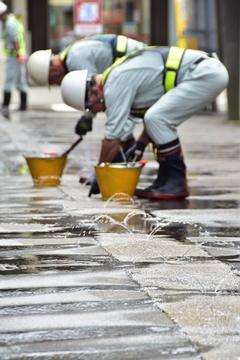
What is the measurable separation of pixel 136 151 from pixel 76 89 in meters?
0.91

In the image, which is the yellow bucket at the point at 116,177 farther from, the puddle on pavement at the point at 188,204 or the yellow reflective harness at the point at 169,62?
the yellow reflective harness at the point at 169,62

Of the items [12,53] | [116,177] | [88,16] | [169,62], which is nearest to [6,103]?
[12,53]

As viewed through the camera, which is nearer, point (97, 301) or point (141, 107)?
point (97, 301)

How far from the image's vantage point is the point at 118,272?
16.6 ft

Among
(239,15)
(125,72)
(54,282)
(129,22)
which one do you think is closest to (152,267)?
(54,282)

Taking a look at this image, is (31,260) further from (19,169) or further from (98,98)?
(19,169)

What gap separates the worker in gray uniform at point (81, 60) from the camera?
345 inches

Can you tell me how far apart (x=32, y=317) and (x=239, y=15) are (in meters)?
12.9

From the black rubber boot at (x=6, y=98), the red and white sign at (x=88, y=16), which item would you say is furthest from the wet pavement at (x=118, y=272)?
the red and white sign at (x=88, y=16)

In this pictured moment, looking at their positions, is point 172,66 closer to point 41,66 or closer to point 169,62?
point 169,62

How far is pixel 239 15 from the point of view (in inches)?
647

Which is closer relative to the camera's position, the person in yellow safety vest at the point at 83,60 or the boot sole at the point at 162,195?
the boot sole at the point at 162,195

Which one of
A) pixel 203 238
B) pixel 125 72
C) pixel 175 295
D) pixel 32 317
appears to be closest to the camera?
pixel 32 317

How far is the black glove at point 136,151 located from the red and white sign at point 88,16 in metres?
18.4
